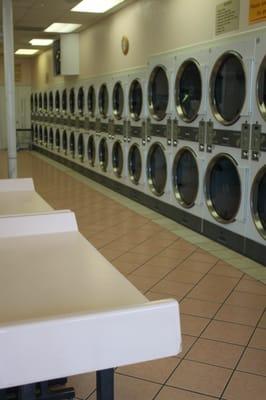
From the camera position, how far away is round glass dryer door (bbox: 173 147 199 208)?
535 centimetres

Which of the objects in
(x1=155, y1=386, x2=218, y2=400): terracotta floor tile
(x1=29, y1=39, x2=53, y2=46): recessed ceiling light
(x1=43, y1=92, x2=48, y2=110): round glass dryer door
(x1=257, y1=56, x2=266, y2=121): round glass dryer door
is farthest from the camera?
(x1=43, y1=92, x2=48, y2=110): round glass dryer door

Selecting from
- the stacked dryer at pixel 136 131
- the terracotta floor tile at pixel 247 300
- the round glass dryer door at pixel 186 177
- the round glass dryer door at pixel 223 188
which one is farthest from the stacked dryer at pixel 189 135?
the terracotta floor tile at pixel 247 300

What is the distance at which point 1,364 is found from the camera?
1.14 metres

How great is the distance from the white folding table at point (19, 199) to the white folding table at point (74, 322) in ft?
3.38

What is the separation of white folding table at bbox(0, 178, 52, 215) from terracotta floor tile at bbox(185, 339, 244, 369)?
3.93 feet

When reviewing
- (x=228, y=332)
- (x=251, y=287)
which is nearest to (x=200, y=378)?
(x=228, y=332)

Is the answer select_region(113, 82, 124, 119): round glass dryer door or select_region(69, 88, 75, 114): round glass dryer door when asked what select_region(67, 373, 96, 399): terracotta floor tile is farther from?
select_region(69, 88, 75, 114): round glass dryer door

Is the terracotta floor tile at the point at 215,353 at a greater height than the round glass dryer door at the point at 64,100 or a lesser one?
lesser

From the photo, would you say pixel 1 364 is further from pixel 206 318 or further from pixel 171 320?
pixel 206 318

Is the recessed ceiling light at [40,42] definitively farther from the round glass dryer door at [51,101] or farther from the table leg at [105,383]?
the table leg at [105,383]

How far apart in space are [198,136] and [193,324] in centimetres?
243

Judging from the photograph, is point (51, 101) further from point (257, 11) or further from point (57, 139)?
point (257, 11)

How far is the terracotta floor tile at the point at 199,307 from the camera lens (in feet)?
10.7

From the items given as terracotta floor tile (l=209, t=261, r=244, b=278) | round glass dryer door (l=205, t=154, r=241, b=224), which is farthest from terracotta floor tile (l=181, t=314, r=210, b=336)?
round glass dryer door (l=205, t=154, r=241, b=224)
